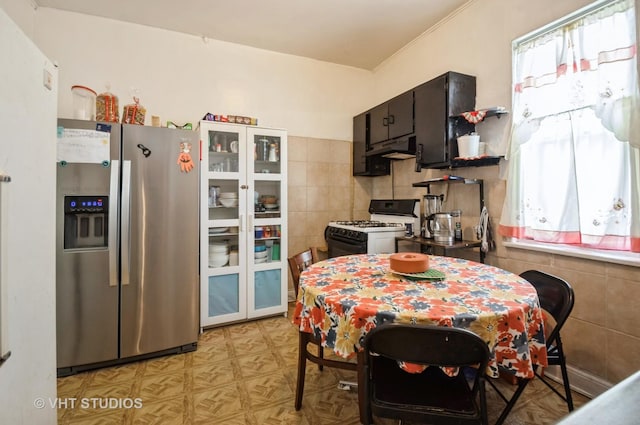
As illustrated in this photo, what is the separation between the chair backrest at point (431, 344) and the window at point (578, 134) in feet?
4.51

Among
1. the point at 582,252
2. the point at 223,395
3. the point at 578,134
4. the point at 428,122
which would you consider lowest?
the point at 223,395

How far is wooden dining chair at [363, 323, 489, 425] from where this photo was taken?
951mm

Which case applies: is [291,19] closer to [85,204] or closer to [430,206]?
[430,206]

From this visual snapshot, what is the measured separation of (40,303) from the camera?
4.00 feet

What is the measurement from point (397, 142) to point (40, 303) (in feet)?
9.37

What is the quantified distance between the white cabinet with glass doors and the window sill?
2052 mm

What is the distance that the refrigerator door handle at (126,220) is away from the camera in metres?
2.16

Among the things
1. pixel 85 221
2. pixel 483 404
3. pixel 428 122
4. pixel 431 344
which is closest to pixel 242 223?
pixel 85 221

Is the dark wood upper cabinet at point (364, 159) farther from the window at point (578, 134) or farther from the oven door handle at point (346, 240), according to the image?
the window at point (578, 134)

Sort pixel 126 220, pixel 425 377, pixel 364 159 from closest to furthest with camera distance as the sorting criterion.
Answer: pixel 425 377, pixel 126 220, pixel 364 159

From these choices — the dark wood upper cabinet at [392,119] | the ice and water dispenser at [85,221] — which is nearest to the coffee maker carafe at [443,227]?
the dark wood upper cabinet at [392,119]

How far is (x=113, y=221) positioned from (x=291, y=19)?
2.32 metres

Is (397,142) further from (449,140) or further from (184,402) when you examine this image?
(184,402)

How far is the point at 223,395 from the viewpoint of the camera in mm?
1825
